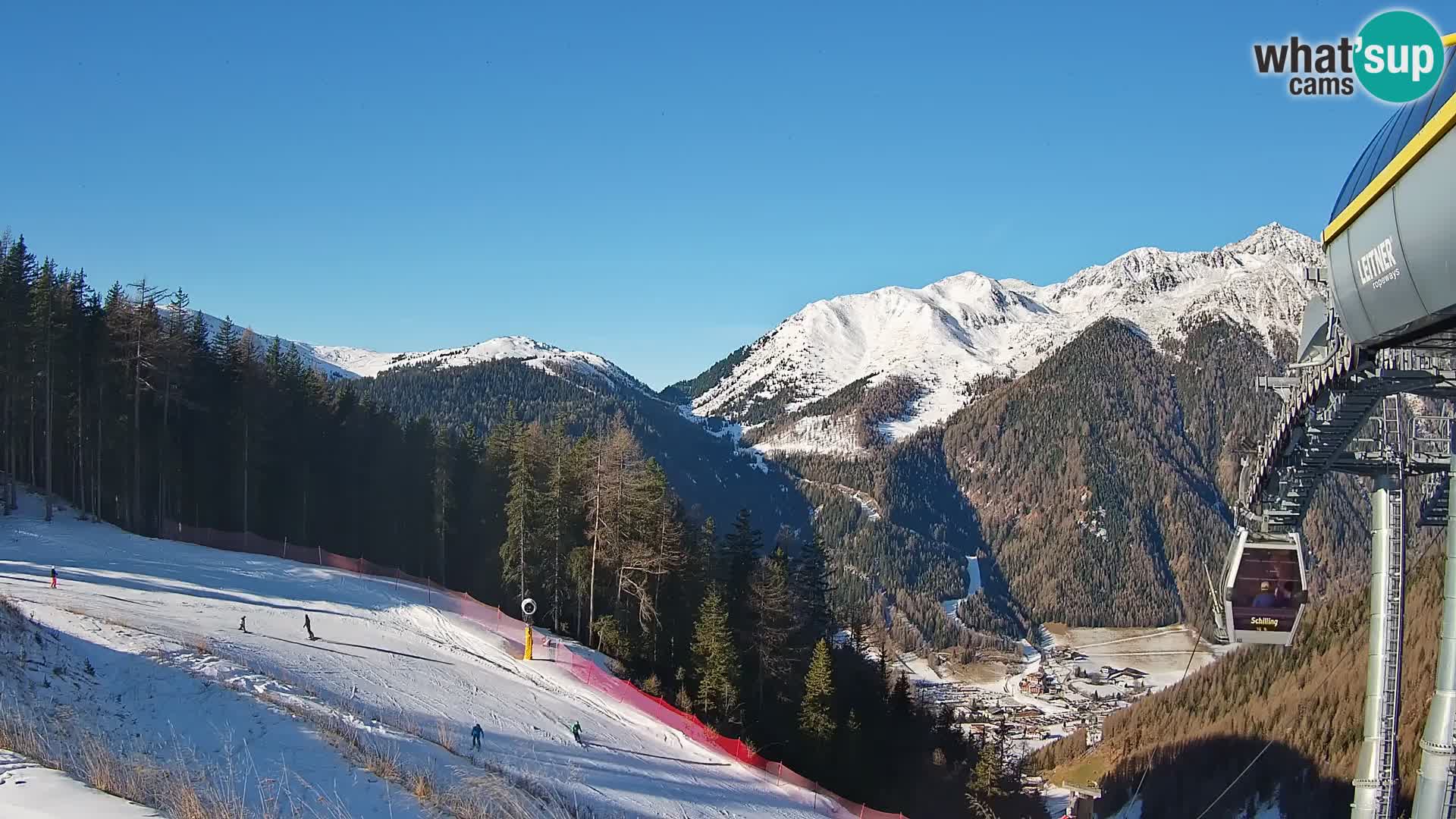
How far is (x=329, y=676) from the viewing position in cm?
2208

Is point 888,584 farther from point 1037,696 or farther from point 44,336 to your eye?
point 44,336

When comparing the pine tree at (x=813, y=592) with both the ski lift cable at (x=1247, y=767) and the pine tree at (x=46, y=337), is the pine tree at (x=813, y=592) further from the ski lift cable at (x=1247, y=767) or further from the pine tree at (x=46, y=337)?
the pine tree at (x=46, y=337)

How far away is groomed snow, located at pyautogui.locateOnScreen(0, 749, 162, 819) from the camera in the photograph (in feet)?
22.4

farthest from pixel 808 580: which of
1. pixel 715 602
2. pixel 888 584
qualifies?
pixel 888 584

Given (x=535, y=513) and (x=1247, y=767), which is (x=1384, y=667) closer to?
(x=535, y=513)

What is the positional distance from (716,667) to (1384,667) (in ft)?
75.0

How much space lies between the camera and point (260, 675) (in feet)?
63.4

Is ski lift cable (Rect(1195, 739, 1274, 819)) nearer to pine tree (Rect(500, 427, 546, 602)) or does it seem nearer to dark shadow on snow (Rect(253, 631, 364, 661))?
pine tree (Rect(500, 427, 546, 602))

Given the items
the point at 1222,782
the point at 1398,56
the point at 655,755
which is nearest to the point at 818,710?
the point at 655,755

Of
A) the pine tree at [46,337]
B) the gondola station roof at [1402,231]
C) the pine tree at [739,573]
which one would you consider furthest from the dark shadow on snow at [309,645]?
the gondola station roof at [1402,231]

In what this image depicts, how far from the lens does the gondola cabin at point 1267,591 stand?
1541 cm

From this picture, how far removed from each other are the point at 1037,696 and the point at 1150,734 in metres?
75.1

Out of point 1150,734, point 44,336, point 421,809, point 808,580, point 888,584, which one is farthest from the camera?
point 888,584

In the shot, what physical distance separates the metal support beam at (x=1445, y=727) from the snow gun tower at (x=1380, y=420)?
2cm
